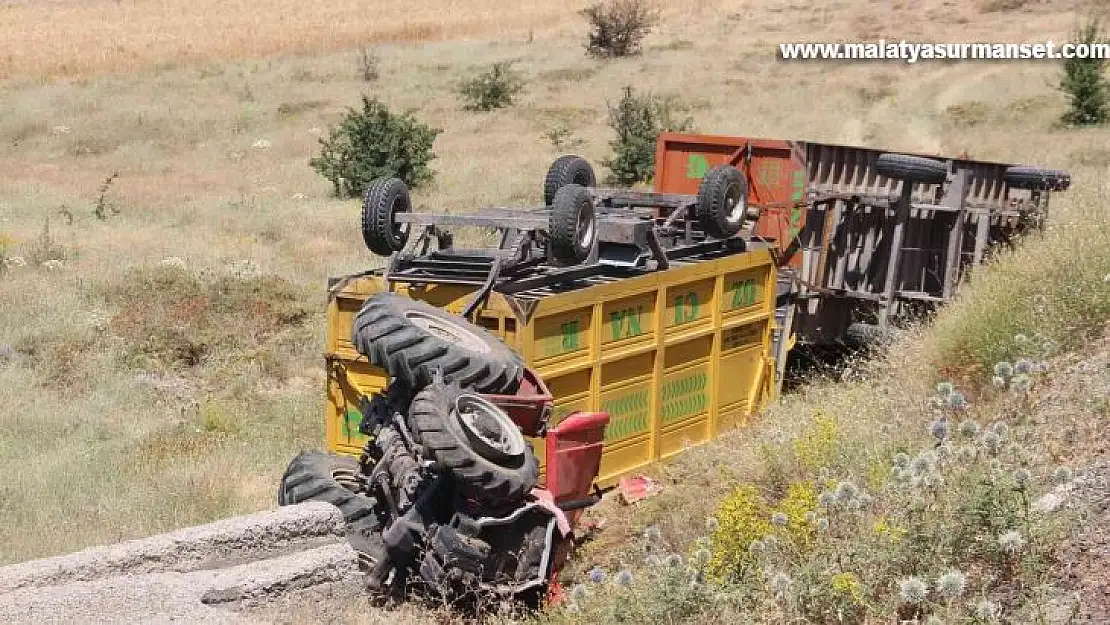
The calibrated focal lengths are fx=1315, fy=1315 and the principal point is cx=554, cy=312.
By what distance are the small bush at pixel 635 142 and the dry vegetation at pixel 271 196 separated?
1.46m

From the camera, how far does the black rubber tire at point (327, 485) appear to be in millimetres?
7387

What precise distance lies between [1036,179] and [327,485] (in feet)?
24.5

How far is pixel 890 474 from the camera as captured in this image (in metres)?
5.31

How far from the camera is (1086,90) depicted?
89.1ft

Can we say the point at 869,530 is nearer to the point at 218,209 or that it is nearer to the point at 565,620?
the point at 565,620

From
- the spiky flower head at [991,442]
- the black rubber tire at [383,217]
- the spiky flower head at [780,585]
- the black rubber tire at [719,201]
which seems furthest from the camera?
the black rubber tire at [719,201]

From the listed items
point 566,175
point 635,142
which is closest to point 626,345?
point 566,175

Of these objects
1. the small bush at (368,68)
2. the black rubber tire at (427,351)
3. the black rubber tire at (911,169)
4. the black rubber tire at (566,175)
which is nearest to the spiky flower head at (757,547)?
the black rubber tire at (427,351)

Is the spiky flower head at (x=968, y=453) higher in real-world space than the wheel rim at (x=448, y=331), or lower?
higher

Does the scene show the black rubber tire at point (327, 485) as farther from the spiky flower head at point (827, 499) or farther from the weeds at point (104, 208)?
the weeds at point (104, 208)

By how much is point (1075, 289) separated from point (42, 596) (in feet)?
19.7

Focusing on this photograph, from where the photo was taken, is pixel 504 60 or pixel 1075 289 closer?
pixel 1075 289

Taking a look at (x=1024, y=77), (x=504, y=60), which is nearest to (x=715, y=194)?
(x=1024, y=77)

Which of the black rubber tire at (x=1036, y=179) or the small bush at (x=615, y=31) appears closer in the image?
the black rubber tire at (x=1036, y=179)
